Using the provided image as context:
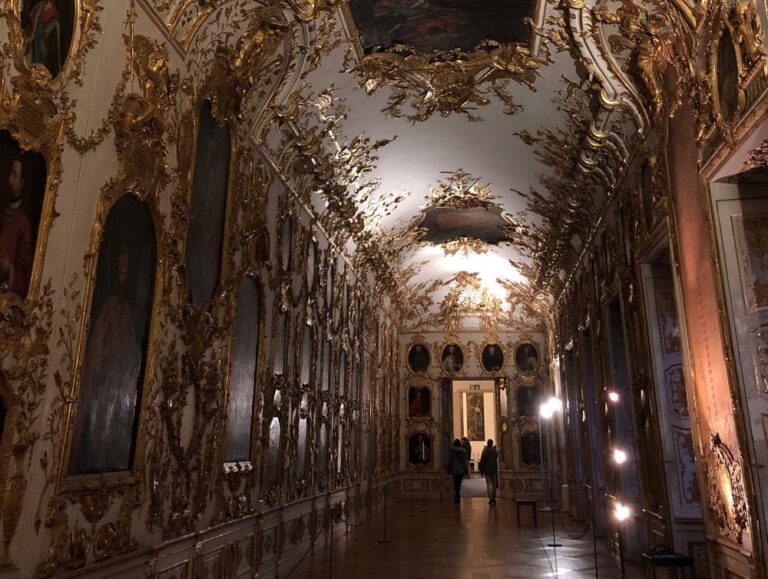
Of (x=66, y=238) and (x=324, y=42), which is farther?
(x=324, y=42)

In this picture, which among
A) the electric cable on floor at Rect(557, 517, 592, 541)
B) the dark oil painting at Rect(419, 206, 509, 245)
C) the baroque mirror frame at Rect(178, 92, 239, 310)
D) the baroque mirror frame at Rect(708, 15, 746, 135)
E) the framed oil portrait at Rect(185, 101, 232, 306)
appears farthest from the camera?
the dark oil painting at Rect(419, 206, 509, 245)

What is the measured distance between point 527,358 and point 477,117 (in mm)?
15219

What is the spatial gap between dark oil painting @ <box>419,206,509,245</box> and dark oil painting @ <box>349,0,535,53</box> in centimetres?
700

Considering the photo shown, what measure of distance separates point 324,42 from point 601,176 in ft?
18.5

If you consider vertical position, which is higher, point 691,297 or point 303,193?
point 303,193

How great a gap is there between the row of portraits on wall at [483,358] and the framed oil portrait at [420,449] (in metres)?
2.66

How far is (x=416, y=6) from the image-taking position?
8.95 meters

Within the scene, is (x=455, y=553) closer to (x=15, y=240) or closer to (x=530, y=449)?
(x=15, y=240)

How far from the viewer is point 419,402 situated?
972 inches

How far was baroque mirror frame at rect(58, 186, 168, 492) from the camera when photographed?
4758mm

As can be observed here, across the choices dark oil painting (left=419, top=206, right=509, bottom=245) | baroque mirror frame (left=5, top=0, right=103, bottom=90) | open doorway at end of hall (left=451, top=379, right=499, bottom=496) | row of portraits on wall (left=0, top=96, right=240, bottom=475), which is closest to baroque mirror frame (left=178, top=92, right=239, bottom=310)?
row of portraits on wall (left=0, top=96, right=240, bottom=475)

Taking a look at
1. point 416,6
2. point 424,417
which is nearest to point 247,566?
point 416,6

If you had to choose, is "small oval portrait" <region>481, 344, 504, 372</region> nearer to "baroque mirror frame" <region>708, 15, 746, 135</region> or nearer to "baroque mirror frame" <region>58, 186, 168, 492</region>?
"baroque mirror frame" <region>708, 15, 746, 135</region>

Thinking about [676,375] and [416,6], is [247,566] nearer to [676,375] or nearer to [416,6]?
[676,375]
